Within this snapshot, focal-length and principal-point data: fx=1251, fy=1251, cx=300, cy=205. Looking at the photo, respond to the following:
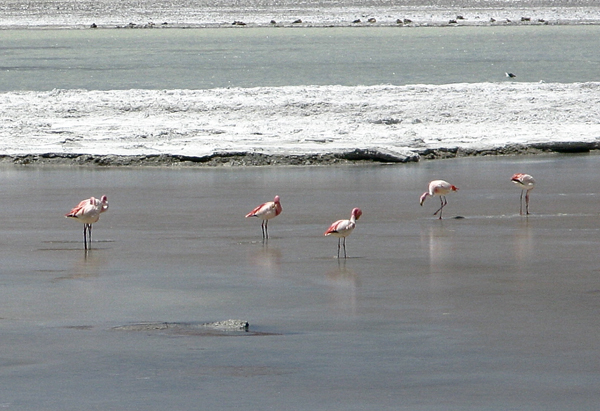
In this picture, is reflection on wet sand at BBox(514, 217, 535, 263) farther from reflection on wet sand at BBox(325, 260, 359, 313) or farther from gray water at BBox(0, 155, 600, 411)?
reflection on wet sand at BBox(325, 260, 359, 313)

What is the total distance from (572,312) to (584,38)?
226ft

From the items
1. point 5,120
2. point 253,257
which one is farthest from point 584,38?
point 253,257

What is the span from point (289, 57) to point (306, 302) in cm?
4799

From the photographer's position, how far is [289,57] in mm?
56562

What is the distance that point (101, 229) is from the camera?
43.1ft

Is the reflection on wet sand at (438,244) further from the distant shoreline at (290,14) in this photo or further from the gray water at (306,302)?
the distant shoreline at (290,14)

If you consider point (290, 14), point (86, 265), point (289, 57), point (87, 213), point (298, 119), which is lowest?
point (86, 265)

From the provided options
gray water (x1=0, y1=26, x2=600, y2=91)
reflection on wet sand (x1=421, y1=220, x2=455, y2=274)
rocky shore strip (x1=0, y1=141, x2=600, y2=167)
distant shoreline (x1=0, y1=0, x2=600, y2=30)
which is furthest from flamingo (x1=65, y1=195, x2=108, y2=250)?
distant shoreline (x1=0, y1=0, x2=600, y2=30)

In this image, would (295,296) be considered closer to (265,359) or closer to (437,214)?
(265,359)

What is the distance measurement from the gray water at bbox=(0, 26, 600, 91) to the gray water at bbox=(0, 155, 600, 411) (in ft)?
78.6

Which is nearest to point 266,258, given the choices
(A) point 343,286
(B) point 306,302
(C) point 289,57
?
(A) point 343,286

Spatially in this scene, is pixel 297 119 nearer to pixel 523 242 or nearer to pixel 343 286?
pixel 523 242

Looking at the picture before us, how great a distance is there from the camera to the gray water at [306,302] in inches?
268

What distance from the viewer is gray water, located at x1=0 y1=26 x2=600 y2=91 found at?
41.6 metres
